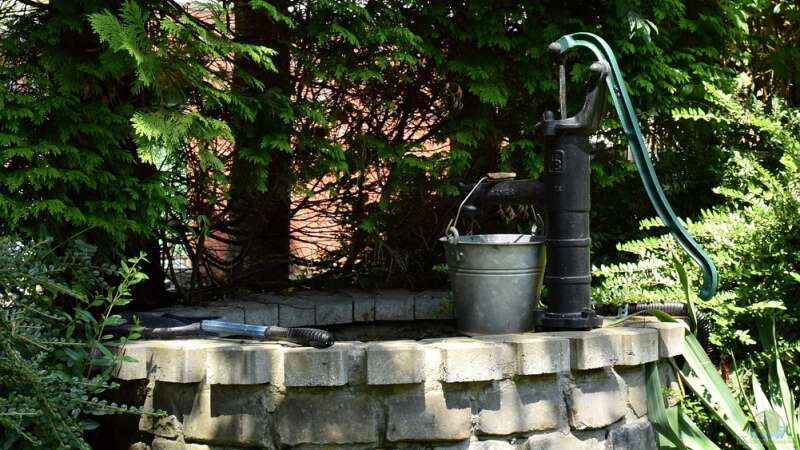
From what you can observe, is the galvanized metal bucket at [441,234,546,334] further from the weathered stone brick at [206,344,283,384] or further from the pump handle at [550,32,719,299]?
the weathered stone brick at [206,344,283,384]

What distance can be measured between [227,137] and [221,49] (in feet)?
1.07

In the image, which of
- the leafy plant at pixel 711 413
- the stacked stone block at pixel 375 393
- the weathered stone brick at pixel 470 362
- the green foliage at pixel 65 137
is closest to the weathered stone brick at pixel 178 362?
the stacked stone block at pixel 375 393

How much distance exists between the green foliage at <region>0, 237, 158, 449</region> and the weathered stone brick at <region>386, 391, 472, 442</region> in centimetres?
83

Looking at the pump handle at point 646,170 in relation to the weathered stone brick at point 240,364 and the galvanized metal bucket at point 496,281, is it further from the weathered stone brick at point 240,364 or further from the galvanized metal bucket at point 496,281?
the weathered stone brick at point 240,364

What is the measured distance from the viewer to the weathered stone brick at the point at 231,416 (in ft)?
9.68

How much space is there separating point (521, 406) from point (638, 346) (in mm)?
510

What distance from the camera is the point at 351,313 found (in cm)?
406

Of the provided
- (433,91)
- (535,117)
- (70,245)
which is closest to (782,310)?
(535,117)

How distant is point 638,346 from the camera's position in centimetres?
322

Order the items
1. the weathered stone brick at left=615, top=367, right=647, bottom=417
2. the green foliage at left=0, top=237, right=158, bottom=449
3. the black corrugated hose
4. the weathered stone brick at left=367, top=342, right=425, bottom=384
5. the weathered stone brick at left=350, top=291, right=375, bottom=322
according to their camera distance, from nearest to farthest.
Answer: 1. the green foliage at left=0, top=237, right=158, bottom=449
2. the weathered stone brick at left=367, top=342, right=425, bottom=384
3. the weathered stone brick at left=615, top=367, right=647, bottom=417
4. the black corrugated hose
5. the weathered stone brick at left=350, top=291, right=375, bottom=322

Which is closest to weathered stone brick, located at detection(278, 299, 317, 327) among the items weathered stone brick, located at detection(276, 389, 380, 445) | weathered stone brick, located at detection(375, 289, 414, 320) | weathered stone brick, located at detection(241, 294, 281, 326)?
weathered stone brick, located at detection(241, 294, 281, 326)

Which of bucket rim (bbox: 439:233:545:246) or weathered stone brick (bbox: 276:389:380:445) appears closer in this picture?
weathered stone brick (bbox: 276:389:380:445)

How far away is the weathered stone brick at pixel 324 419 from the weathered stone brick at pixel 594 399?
28.5 inches

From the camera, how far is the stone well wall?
291 centimetres
